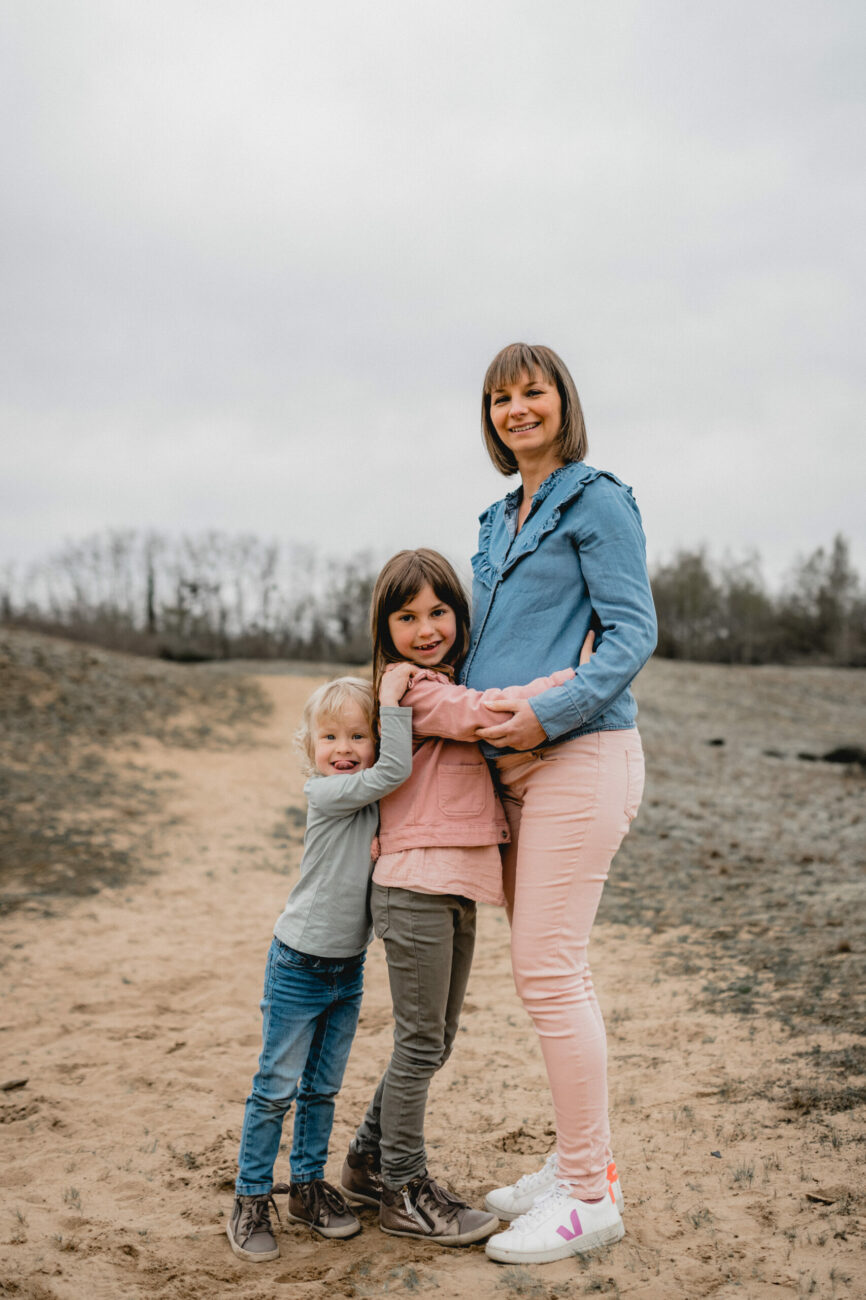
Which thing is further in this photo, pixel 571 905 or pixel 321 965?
pixel 321 965

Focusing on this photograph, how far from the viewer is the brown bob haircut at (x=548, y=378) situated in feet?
8.58

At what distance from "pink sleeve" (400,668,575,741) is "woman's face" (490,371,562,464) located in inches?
25.8

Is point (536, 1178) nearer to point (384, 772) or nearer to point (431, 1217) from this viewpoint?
point (431, 1217)

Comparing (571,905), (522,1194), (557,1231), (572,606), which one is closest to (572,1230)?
(557,1231)

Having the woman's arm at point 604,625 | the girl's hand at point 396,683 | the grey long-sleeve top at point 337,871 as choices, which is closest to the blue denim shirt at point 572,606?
the woman's arm at point 604,625

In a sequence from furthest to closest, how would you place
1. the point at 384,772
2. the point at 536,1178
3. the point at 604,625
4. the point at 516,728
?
the point at 536,1178 < the point at 384,772 < the point at 604,625 < the point at 516,728

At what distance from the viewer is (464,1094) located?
3.99 meters

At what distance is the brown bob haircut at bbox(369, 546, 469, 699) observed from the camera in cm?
269

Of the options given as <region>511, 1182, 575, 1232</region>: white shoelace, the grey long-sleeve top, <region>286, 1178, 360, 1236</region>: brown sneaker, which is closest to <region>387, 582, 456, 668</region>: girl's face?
the grey long-sleeve top

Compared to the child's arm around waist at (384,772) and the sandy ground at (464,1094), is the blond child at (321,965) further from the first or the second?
the sandy ground at (464,1094)

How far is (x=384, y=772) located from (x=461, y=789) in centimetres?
22

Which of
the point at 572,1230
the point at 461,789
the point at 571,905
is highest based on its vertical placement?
the point at 461,789

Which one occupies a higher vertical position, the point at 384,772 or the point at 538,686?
the point at 538,686

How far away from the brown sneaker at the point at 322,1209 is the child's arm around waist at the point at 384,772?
1.15m
